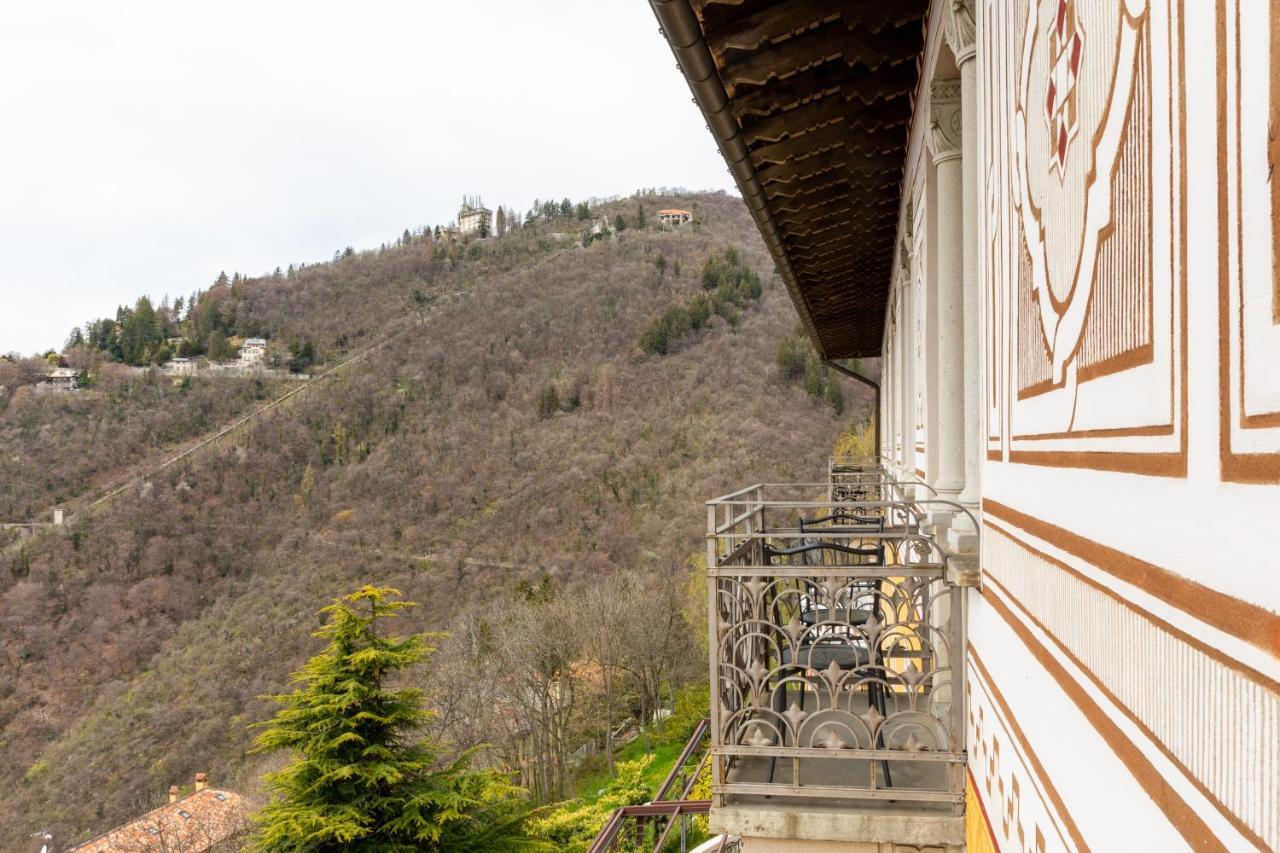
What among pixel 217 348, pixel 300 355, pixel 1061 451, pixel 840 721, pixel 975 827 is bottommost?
pixel 975 827

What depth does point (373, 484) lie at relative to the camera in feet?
241

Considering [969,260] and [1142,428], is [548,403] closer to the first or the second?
[969,260]

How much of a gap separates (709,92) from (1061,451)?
251cm

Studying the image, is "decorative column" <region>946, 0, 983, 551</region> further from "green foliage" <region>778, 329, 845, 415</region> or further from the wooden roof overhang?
"green foliage" <region>778, 329, 845, 415</region>

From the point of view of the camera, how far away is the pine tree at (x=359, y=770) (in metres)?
10.1

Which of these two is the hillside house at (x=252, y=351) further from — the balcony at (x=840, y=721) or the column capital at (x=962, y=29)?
the column capital at (x=962, y=29)

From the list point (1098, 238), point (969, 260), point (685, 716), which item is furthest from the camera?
point (685, 716)

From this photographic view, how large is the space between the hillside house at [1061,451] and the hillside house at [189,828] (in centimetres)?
2025

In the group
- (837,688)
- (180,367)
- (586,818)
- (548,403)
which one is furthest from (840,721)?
(180,367)

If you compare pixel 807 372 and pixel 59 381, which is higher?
pixel 59 381

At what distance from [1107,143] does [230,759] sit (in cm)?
→ 4853

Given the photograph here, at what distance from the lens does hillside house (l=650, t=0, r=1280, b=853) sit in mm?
901

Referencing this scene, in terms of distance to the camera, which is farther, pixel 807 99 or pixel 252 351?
pixel 252 351

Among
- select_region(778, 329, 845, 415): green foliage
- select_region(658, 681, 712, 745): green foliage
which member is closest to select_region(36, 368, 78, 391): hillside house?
select_region(778, 329, 845, 415): green foliage
